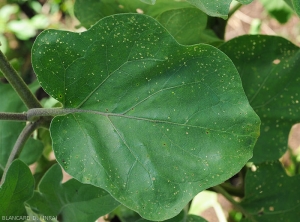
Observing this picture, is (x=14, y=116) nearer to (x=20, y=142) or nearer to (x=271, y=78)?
(x=20, y=142)

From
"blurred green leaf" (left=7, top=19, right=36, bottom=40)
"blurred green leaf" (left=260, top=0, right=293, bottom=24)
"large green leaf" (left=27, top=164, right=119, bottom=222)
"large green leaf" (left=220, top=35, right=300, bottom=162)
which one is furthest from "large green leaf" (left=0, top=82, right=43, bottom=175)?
"blurred green leaf" (left=7, top=19, right=36, bottom=40)

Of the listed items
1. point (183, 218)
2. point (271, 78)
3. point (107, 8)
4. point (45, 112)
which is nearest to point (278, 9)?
point (271, 78)

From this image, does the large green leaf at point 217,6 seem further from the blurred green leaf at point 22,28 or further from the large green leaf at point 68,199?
the blurred green leaf at point 22,28

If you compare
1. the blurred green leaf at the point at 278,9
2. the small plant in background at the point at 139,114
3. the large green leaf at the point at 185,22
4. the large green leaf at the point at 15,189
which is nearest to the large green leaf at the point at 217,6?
the small plant in background at the point at 139,114

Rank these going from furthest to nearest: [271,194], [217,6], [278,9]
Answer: [278,9] < [271,194] < [217,6]

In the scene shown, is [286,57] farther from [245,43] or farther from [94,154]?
[94,154]

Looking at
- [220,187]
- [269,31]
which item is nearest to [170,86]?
[220,187]
